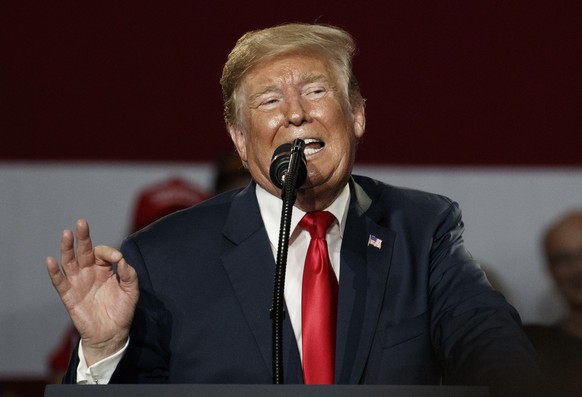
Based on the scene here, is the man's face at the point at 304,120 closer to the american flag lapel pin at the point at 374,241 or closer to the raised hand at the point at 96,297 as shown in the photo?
the american flag lapel pin at the point at 374,241

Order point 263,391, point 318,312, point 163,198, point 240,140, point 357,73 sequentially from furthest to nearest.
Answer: point 357,73 < point 163,198 < point 240,140 < point 318,312 < point 263,391

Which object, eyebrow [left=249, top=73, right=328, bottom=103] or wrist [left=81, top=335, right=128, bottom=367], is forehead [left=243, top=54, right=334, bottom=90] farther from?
wrist [left=81, top=335, right=128, bottom=367]

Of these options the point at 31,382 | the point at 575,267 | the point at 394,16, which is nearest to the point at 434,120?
the point at 394,16

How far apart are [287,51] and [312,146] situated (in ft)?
0.72

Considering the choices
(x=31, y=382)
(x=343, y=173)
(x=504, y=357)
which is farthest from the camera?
(x=31, y=382)

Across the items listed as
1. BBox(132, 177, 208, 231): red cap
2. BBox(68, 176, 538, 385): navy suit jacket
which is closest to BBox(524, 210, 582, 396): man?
BBox(68, 176, 538, 385): navy suit jacket

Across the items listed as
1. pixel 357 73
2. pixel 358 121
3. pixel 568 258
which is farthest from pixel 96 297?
pixel 357 73

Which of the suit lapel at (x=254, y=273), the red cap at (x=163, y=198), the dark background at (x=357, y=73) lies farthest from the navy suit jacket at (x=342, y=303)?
the dark background at (x=357, y=73)

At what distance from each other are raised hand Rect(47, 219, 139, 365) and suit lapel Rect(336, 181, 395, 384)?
442 mm

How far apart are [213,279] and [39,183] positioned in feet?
7.11

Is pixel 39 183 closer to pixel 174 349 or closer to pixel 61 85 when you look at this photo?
pixel 61 85

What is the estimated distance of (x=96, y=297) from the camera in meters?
2.01

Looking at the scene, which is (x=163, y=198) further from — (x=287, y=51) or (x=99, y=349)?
(x=99, y=349)

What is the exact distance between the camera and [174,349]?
2199mm
